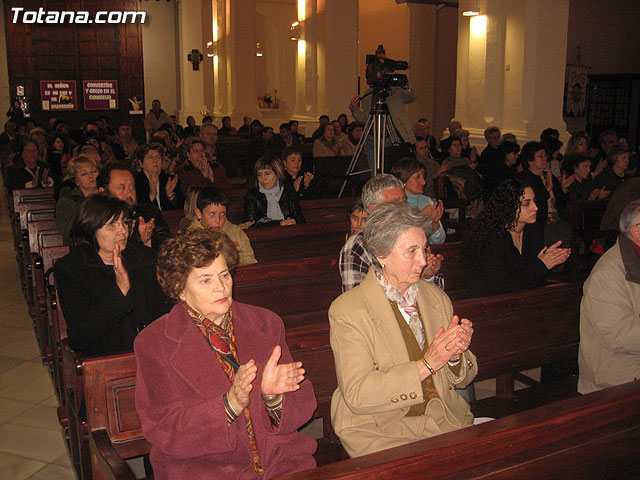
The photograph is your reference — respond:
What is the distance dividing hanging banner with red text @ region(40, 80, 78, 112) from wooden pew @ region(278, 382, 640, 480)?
22198mm

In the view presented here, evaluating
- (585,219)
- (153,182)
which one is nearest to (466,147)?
(585,219)

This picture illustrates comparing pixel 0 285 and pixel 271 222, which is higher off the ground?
pixel 271 222

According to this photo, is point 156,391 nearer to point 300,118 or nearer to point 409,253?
point 409,253

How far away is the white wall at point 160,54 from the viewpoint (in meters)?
22.0

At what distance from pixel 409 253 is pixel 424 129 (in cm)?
913

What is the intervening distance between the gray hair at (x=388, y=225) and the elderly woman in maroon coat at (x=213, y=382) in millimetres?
475

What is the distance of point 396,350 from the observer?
2.27m

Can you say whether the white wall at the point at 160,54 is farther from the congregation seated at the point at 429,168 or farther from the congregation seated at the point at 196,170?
the congregation seated at the point at 196,170

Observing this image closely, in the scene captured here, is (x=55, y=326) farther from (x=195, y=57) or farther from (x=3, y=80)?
(x=3, y=80)

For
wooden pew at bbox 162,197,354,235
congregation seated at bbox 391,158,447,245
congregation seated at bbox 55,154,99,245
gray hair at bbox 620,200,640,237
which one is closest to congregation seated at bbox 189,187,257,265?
congregation seated at bbox 55,154,99,245

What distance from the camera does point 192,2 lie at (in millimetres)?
19344

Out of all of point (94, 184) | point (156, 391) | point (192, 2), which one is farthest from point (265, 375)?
point (192, 2)

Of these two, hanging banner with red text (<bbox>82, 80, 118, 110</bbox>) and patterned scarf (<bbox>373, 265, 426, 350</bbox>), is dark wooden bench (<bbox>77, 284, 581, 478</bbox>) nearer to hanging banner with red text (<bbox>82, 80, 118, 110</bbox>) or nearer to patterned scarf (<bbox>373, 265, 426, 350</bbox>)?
patterned scarf (<bbox>373, 265, 426, 350</bbox>)

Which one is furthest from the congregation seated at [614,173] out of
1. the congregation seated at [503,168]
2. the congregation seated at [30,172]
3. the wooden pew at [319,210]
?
the congregation seated at [30,172]
